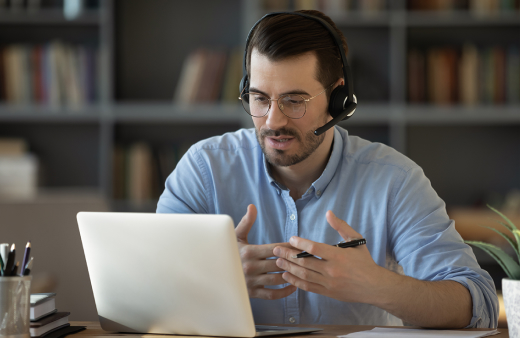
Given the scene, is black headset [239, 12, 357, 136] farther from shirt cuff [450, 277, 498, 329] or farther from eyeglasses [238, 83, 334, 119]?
shirt cuff [450, 277, 498, 329]

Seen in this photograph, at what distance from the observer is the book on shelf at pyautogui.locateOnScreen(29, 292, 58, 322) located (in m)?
0.94

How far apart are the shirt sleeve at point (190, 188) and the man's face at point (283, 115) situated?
0.60 feet

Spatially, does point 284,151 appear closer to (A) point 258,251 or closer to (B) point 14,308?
(A) point 258,251

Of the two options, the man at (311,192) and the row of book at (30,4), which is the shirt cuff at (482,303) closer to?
the man at (311,192)

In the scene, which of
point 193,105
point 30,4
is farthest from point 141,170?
point 30,4

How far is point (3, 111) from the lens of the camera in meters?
2.88

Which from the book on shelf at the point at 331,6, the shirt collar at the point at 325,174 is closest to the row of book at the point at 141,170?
the book on shelf at the point at 331,6

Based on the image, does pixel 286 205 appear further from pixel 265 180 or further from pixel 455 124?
pixel 455 124

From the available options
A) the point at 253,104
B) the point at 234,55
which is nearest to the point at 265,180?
the point at 253,104

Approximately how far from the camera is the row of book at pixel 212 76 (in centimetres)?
290

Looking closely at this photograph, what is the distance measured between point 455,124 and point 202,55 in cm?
143

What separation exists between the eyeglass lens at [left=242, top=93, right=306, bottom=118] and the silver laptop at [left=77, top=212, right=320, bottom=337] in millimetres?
535

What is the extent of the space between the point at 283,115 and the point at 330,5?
1.76 meters

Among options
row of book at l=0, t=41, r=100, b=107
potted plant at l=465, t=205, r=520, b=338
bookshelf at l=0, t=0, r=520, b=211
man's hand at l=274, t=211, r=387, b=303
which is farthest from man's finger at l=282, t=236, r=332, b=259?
row of book at l=0, t=41, r=100, b=107
